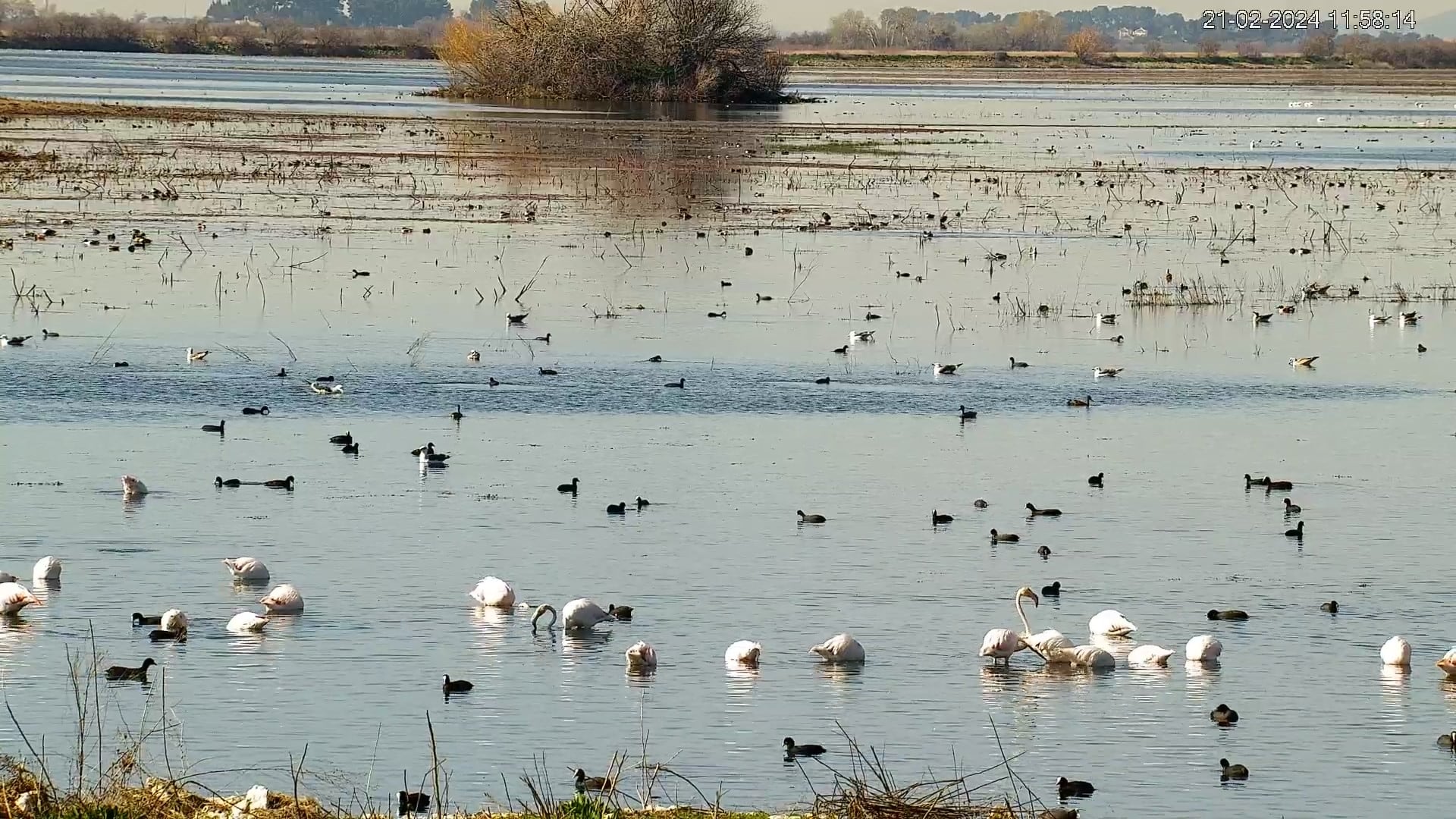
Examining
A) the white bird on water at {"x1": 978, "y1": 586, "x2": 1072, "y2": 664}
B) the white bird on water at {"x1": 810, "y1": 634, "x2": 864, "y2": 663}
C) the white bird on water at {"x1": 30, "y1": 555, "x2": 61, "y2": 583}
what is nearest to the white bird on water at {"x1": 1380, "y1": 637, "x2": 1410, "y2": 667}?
the white bird on water at {"x1": 978, "y1": 586, "x2": 1072, "y2": 664}

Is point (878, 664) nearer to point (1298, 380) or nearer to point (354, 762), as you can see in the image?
point (354, 762)

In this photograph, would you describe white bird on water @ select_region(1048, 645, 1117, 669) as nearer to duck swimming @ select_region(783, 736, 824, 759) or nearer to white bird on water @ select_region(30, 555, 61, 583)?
duck swimming @ select_region(783, 736, 824, 759)

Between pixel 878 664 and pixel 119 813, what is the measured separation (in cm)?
472

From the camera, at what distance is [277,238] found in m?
31.7

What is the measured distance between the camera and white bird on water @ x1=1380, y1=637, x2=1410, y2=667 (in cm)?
1106

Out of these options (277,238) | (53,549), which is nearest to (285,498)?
(53,549)

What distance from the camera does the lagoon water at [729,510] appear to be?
970 centimetres

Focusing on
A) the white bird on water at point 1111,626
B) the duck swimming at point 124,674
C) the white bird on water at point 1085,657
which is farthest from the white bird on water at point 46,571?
the white bird on water at point 1111,626

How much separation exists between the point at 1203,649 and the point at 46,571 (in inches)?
251

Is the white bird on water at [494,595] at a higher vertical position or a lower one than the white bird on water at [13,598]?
lower

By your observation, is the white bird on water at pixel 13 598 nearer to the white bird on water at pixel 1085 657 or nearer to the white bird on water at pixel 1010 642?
the white bird on water at pixel 1010 642

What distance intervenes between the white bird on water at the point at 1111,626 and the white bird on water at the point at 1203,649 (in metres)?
0.38

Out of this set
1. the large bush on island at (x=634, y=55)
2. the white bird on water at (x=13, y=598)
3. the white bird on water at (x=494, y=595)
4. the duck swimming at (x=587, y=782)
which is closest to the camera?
the duck swimming at (x=587, y=782)

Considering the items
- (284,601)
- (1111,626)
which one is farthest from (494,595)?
(1111,626)
